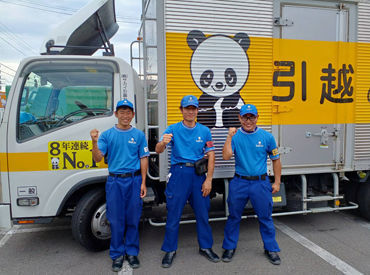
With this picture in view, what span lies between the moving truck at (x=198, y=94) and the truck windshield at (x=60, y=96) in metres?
0.01

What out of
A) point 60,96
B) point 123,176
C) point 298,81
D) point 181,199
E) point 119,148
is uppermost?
point 298,81

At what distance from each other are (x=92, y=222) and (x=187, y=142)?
151cm

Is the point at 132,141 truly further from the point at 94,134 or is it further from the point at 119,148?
the point at 94,134

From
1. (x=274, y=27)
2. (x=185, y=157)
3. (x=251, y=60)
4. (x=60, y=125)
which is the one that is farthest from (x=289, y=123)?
(x=60, y=125)

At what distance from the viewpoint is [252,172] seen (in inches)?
116

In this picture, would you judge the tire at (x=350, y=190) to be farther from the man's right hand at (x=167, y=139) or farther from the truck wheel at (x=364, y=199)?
the man's right hand at (x=167, y=139)

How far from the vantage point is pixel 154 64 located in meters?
3.34

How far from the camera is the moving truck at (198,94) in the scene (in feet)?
9.82

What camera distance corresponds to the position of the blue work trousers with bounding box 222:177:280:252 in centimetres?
296

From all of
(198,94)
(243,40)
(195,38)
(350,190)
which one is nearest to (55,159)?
(198,94)

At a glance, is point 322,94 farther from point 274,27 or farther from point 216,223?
point 216,223

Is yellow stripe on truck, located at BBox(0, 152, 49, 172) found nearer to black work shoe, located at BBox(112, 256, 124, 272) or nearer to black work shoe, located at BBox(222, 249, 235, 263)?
black work shoe, located at BBox(112, 256, 124, 272)

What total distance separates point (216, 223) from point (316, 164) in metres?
1.73

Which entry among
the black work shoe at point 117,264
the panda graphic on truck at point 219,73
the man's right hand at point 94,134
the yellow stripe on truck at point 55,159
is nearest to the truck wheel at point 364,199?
Answer: the panda graphic on truck at point 219,73
